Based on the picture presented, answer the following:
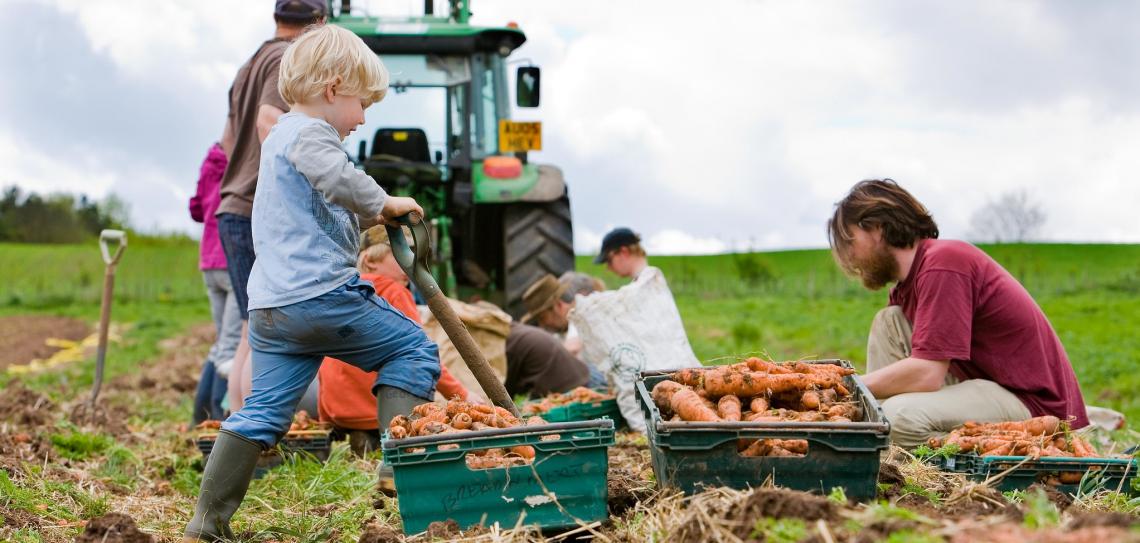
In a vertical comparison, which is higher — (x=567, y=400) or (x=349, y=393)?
(x=349, y=393)

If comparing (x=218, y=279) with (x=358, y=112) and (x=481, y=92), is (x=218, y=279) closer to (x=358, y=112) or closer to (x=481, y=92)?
(x=358, y=112)

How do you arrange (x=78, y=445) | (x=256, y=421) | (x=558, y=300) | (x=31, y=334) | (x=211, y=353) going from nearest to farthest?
(x=256, y=421), (x=78, y=445), (x=211, y=353), (x=558, y=300), (x=31, y=334)

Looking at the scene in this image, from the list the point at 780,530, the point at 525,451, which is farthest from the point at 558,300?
the point at 780,530

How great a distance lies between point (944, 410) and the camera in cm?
443

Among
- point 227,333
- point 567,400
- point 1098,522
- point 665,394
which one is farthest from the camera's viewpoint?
point 227,333

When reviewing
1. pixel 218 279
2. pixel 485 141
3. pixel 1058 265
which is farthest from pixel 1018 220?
pixel 218 279

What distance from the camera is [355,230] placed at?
368 cm

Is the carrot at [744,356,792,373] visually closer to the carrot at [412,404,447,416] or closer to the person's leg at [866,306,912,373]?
the carrot at [412,404,447,416]

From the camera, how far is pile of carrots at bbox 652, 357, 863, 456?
341 centimetres

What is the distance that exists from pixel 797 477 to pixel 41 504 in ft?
9.20

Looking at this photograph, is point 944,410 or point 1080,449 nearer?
point 1080,449

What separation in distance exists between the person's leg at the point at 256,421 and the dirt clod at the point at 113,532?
8.5 inches

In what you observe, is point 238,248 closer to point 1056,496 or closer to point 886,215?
point 886,215

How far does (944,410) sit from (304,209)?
262 centimetres
